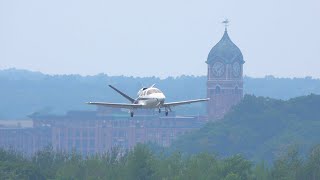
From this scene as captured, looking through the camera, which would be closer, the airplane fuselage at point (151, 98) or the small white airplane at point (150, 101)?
the airplane fuselage at point (151, 98)

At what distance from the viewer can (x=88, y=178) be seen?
194375 millimetres

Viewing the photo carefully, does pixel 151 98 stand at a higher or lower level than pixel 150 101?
higher

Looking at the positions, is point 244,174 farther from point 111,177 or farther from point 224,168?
point 111,177

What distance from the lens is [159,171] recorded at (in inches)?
7795

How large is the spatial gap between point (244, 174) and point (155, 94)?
51858 mm

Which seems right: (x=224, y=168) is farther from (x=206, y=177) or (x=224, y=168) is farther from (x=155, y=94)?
(x=155, y=94)

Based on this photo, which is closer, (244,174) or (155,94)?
(155,94)

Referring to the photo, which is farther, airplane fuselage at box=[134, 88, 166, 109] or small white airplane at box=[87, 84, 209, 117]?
small white airplane at box=[87, 84, 209, 117]

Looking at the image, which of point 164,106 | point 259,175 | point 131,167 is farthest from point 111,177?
point 164,106

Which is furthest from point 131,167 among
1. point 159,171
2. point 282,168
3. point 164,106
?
point 164,106

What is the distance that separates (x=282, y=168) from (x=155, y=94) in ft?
185

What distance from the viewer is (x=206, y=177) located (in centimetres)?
18900

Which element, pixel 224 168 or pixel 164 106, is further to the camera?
pixel 224 168

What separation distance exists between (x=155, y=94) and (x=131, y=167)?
5980 centimetres
